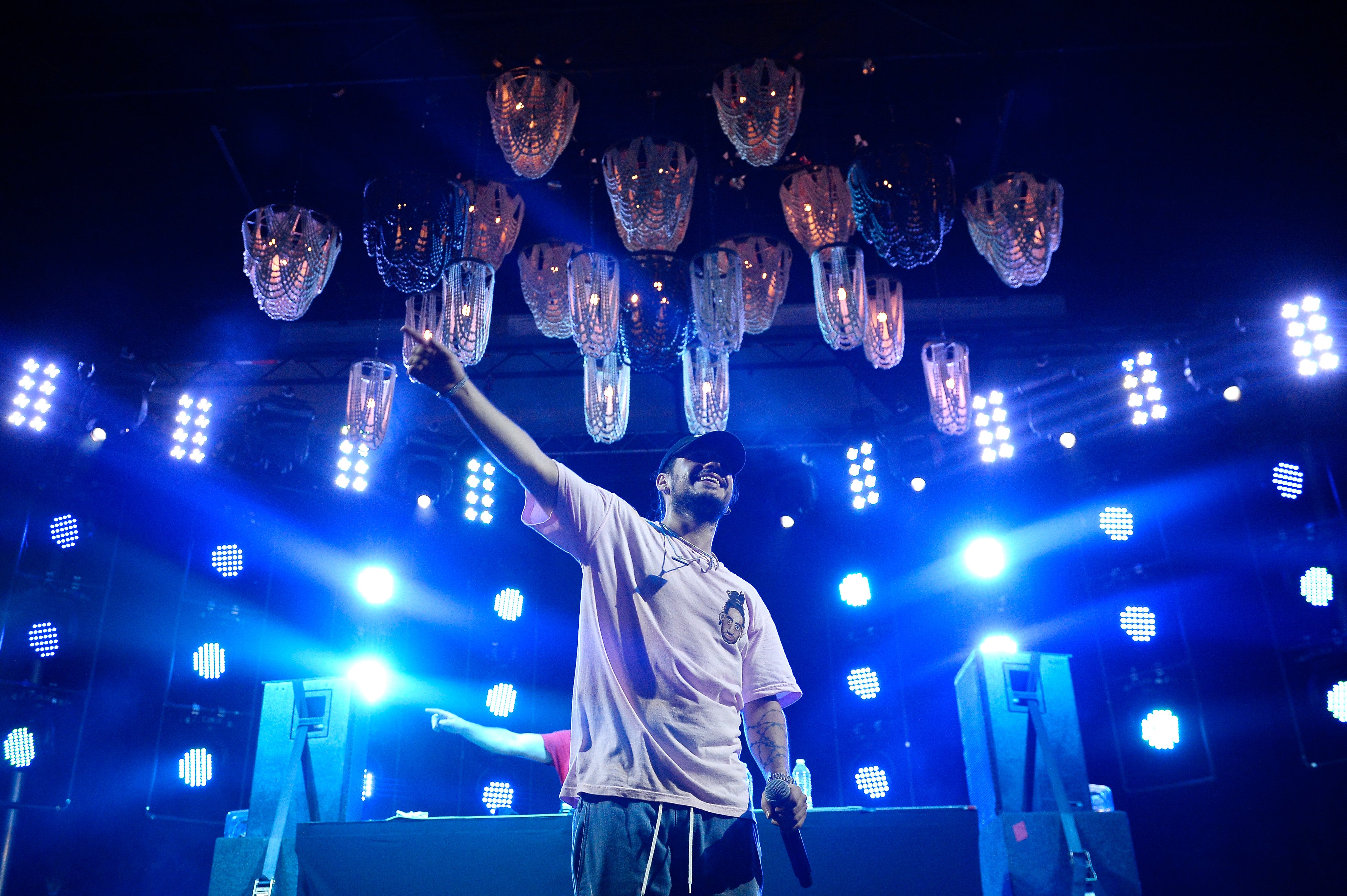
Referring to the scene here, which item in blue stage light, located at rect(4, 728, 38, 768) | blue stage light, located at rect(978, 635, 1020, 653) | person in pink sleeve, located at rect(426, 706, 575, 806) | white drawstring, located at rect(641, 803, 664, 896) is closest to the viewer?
white drawstring, located at rect(641, 803, 664, 896)

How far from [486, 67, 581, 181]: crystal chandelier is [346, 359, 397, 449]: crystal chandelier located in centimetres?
236

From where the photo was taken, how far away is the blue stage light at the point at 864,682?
942 centimetres

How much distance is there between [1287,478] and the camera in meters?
8.48

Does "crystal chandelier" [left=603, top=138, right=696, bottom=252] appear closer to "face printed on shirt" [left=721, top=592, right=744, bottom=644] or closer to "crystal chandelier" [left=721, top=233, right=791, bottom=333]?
"crystal chandelier" [left=721, top=233, right=791, bottom=333]

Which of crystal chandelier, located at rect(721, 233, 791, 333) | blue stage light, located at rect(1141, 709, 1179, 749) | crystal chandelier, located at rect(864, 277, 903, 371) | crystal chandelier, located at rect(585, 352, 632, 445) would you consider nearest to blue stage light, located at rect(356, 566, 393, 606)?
crystal chandelier, located at rect(585, 352, 632, 445)

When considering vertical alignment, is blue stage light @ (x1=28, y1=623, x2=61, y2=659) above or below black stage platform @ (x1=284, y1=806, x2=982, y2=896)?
above

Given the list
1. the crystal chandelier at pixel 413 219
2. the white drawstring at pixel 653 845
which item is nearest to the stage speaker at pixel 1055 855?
the white drawstring at pixel 653 845

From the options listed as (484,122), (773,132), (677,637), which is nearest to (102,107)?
(484,122)

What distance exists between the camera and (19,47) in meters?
6.33

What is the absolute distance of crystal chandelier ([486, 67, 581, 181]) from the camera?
14.9 ft

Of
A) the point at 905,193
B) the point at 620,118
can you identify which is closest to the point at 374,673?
the point at 620,118

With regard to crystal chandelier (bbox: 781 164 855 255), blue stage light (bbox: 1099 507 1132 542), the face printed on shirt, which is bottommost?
the face printed on shirt

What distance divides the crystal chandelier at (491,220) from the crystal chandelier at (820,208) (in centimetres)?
169

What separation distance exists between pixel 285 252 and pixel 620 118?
335 cm
